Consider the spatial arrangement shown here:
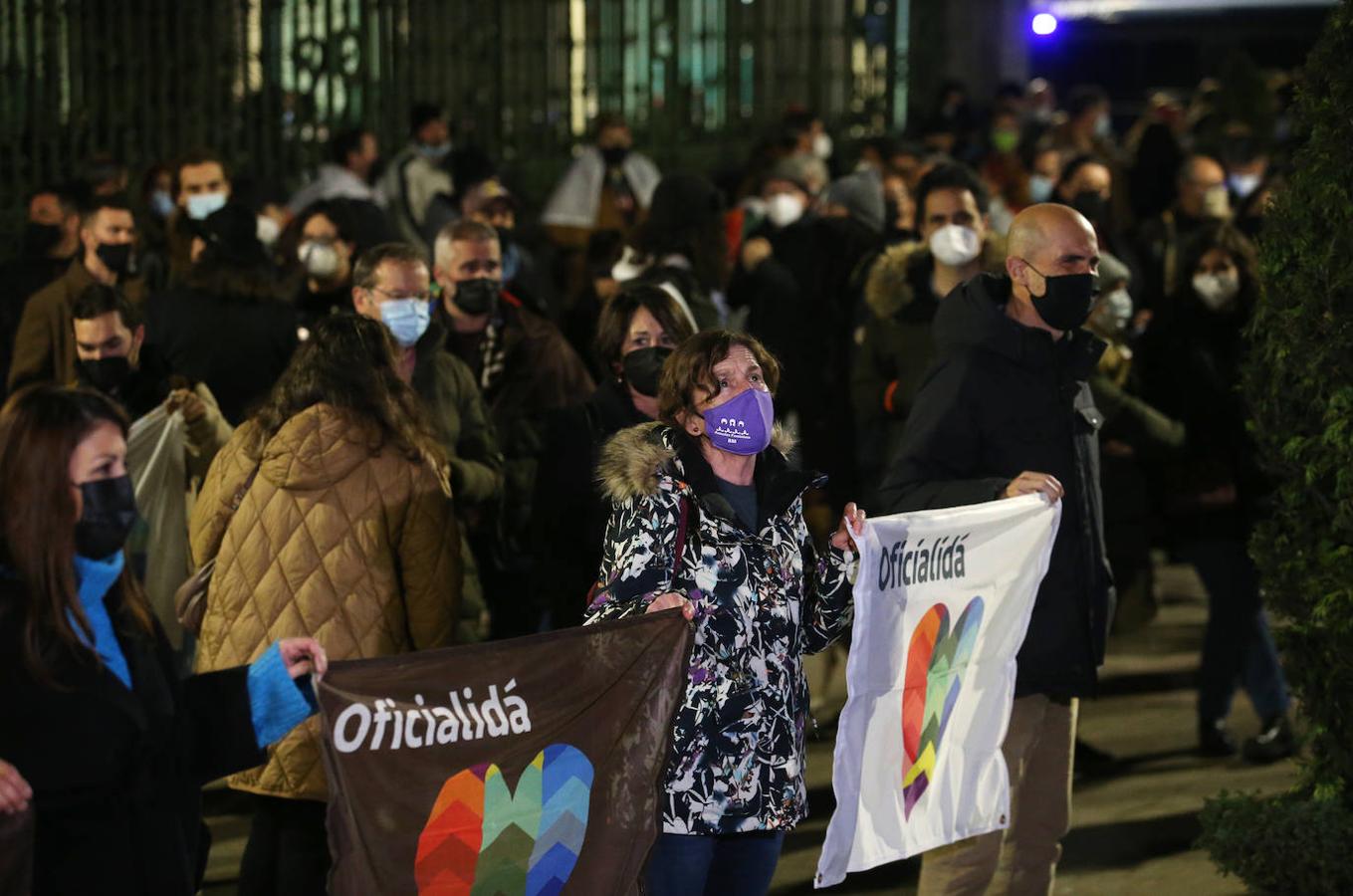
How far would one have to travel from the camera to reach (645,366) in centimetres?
652

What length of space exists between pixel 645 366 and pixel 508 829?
2194 mm

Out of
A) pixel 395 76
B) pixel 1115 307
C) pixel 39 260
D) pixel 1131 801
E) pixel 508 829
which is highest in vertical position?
pixel 395 76

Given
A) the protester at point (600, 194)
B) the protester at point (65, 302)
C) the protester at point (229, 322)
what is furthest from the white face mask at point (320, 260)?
the protester at point (600, 194)

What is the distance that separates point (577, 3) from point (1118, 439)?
36.4 ft

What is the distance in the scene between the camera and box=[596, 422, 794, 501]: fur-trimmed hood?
480 centimetres

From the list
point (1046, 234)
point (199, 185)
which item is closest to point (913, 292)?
point (1046, 234)

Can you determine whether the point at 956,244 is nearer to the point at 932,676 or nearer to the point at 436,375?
the point at 436,375

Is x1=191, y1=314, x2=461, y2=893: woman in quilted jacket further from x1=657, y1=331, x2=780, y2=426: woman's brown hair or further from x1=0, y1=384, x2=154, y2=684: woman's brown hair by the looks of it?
x1=0, y1=384, x2=154, y2=684: woman's brown hair

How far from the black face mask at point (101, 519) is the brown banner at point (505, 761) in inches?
23.7

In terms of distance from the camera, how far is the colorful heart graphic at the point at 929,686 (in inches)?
217

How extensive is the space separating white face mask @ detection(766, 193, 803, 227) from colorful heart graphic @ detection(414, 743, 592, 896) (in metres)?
7.19

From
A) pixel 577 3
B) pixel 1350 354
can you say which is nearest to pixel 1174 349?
pixel 1350 354

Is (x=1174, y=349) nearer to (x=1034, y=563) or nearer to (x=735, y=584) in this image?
(x=1034, y=563)

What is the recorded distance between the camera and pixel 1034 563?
5.88m
